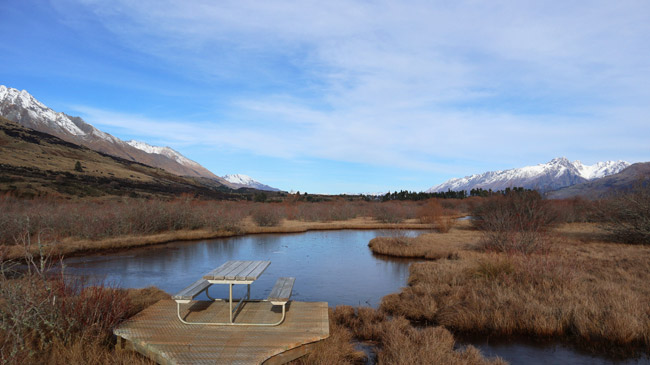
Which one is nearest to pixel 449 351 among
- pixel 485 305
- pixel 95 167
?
pixel 485 305

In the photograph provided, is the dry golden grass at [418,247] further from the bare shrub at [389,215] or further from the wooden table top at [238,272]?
the bare shrub at [389,215]

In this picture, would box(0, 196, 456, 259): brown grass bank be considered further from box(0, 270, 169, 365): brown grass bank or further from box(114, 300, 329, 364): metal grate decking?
box(114, 300, 329, 364): metal grate decking

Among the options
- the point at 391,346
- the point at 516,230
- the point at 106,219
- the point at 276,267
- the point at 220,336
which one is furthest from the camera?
the point at 106,219

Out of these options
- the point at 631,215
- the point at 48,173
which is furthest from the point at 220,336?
the point at 48,173

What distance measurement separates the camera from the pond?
8.12 metres

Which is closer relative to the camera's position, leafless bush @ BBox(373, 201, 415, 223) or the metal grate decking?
the metal grate decking

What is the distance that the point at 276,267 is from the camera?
59.1 feet

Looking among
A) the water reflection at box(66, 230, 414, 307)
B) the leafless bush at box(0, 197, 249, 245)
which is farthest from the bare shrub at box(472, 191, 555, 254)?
the leafless bush at box(0, 197, 249, 245)

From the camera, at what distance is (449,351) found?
7008 millimetres

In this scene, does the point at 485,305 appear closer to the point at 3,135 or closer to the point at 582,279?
the point at 582,279

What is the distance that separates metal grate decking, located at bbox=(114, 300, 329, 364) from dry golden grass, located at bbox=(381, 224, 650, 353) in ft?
13.9

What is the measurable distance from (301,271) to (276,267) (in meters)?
1.67

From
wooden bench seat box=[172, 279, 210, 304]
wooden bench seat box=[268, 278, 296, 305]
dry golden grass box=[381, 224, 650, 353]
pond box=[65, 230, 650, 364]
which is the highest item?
wooden bench seat box=[172, 279, 210, 304]

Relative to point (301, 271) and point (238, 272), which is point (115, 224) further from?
point (238, 272)
